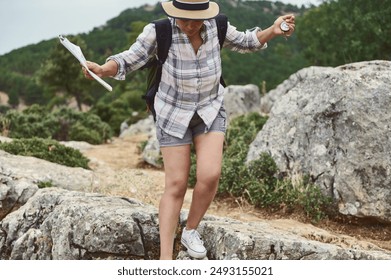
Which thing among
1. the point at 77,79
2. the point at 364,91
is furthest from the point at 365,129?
the point at 77,79

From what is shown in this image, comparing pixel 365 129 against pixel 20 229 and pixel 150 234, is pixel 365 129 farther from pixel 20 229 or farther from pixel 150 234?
pixel 20 229

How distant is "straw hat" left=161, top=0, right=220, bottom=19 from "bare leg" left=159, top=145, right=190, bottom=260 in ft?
3.31

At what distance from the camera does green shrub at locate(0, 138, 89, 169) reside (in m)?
10.2

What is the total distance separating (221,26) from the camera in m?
4.50

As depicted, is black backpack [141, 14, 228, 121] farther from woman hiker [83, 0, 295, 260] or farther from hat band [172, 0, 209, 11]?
hat band [172, 0, 209, 11]

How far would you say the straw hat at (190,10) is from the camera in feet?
13.5

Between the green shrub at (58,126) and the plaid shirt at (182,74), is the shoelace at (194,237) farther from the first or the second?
the green shrub at (58,126)

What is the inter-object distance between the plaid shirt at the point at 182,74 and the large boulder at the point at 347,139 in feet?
12.7

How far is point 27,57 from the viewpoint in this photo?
91.0 meters

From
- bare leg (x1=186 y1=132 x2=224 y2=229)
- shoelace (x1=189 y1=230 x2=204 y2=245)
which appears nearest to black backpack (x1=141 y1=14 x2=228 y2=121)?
bare leg (x1=186 y1=132 x2=224 y2=229)

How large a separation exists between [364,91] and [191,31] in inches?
172

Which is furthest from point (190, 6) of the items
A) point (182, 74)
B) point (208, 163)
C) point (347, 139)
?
point (347, 139)

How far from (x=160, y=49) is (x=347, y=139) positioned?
4.33 m

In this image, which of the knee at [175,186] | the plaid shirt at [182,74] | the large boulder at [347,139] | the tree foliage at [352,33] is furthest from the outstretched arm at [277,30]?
the tree foliage at [352,33]
